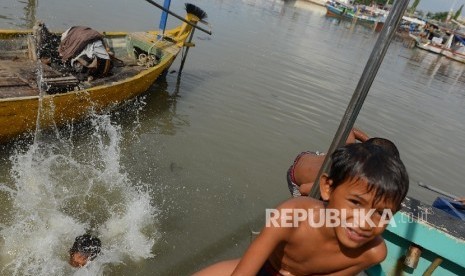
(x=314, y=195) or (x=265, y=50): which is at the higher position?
(x=314, y=195)

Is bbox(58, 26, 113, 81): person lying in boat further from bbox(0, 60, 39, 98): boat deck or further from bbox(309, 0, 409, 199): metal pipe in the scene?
bbox(309, 0, 409, 199): metal pipe

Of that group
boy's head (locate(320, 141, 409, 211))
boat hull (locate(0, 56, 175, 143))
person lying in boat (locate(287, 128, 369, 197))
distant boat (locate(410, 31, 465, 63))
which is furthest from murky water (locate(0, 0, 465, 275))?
distant boat (locate(410, 31, 465, 63))

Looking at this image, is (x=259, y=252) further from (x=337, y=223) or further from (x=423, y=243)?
(x=423, y=243)

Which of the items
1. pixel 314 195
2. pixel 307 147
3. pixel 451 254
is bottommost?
pixel 307 147

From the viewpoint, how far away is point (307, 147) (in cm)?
825

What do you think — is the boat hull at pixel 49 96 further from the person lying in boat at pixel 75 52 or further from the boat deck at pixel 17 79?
the person lying in boat at pixel 75 52

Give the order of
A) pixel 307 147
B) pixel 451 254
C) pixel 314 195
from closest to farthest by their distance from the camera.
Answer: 1. pixel 314 195
2. pixel 451 254
3. pixel 307 147

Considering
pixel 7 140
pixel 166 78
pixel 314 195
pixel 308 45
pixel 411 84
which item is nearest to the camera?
pixel 314 195

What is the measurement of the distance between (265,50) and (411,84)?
23.9 feet

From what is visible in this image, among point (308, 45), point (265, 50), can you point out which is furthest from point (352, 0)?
point (265, 50)

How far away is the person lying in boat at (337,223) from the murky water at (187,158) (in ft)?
7.48

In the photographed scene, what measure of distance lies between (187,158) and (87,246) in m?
2.82

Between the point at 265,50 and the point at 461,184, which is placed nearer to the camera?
the point at 461,184

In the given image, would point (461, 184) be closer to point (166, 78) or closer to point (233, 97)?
point (233, 97)
